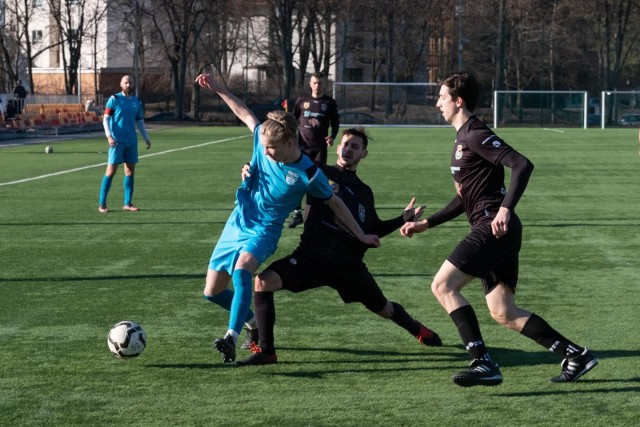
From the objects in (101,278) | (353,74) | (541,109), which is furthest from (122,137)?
(353,74)

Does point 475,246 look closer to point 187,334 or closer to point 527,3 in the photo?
point 187,334

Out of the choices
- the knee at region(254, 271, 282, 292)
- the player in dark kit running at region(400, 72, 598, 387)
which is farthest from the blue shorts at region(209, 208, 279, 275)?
the player in dark kit running at region(400, 72, 598, 387)

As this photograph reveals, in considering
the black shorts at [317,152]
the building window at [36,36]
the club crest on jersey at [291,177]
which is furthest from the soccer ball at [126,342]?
the building window at [36,36]

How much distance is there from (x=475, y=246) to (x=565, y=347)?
787 mm

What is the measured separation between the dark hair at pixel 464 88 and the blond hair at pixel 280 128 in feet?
2.98

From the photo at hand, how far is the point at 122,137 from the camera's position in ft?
50.2

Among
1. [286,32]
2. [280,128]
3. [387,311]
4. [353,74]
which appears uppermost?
[286,32]

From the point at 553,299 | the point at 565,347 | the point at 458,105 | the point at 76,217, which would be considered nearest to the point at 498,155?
the point at 458,105

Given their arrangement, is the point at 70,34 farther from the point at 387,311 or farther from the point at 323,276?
the point at 323,276

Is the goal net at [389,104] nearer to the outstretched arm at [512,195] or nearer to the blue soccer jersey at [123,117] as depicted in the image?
the blue soccer jersey at [123,117]

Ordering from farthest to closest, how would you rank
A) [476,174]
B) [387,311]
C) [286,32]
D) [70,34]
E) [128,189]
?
[70,34] → [286,32] → [128,189] → [387,311] → [476,174]

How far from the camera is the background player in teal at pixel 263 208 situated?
20.1 ft

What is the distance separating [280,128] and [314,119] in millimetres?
7940

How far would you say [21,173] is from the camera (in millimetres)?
22766
